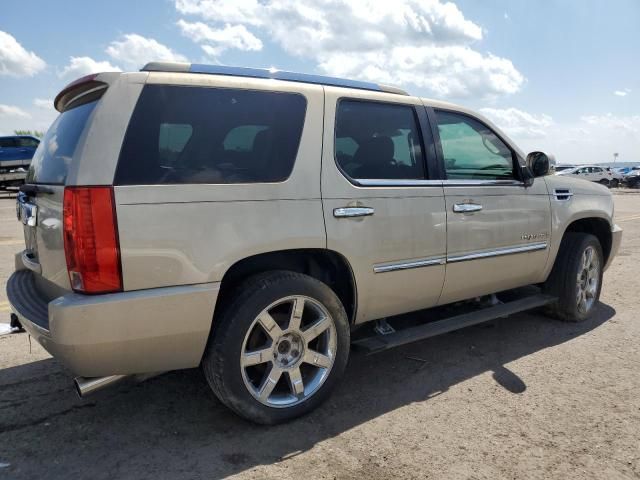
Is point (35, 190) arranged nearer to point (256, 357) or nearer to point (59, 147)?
point (59, 147)

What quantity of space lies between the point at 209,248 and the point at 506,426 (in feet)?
6.24

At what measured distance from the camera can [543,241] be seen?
421 centimetres

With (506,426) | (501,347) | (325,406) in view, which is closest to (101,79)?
(325,406)

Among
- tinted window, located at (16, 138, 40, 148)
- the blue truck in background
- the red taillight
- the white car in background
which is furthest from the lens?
the white car in background

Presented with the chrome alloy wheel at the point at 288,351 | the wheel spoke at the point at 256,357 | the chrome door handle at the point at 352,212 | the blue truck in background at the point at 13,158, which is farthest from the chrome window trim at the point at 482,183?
the blue truck in background at the point at 13,158

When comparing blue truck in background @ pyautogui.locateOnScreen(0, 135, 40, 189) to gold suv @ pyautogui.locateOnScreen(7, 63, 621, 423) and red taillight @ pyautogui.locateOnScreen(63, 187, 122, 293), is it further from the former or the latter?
red taillight @ pyautogui.locateOnScreen(63, 187, 122, 293)

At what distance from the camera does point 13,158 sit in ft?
64.3

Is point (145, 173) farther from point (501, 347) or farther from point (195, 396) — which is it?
point (501, 347)

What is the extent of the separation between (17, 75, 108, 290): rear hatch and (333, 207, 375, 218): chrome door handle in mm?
1344

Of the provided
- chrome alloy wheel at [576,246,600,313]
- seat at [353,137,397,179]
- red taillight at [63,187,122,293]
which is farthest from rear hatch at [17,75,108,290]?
chrome alloy wheel at [576,246,600,313]

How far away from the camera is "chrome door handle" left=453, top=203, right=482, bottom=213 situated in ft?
11.5

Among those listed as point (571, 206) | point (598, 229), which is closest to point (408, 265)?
point (571, 206)

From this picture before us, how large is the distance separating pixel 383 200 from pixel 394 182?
0.20 meters

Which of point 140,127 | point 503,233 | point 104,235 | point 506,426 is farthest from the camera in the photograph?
point 503,233
